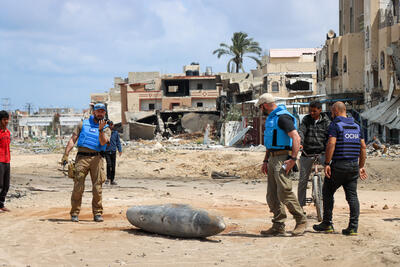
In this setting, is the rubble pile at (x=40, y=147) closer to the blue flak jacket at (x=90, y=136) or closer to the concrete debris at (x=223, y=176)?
the concrete debris at (x=223, y=176)

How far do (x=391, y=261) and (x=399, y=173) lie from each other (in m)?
12.6

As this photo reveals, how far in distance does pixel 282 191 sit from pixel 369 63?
3401cm

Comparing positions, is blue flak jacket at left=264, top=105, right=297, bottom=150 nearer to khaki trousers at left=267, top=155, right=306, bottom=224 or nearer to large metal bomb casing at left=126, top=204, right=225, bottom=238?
khaki trousers at left=267, top=155, right=306, bottom=224

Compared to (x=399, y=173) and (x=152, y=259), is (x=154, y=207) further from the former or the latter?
(x=399, y=173)

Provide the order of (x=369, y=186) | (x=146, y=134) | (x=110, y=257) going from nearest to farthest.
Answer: (x=110, y=257), (x=369, y=186), (x=146, y=134)

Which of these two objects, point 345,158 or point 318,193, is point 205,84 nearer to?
point 318,193

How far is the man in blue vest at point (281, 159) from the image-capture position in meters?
7.87

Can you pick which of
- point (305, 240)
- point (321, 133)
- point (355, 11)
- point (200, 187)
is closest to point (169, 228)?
point (305, 240)

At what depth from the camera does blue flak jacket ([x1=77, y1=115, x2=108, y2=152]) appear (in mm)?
9477

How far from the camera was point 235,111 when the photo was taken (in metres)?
53.8

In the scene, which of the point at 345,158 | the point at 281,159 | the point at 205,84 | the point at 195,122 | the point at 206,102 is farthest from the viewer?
the point at 205,84

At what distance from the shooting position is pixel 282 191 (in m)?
7.91

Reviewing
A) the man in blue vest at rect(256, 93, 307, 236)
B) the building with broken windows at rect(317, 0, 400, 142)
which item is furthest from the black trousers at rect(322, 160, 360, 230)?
the building with broken windows at rect(317, 0, 400, 142)

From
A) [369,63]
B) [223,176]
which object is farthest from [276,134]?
[369,63]
